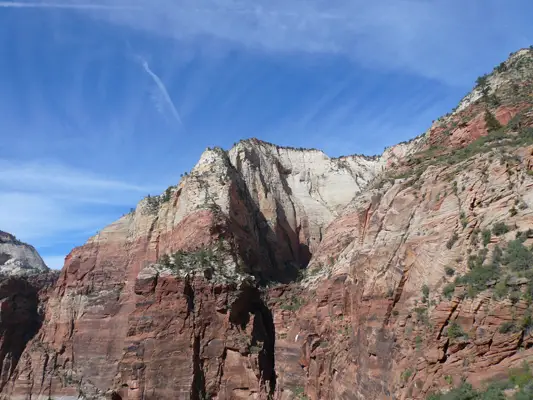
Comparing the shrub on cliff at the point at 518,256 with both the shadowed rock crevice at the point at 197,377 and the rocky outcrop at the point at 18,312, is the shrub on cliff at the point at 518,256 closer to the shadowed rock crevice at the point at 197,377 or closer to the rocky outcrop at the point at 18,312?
the shadowed rock crevice at the point at 197,377

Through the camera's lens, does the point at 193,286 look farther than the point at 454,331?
Yes

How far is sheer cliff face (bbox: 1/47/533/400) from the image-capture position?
21.3m

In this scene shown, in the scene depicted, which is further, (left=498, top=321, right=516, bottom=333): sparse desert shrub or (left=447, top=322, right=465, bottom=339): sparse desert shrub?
(left=447, top=322, right=465, bottom=339): sparse desert shrub

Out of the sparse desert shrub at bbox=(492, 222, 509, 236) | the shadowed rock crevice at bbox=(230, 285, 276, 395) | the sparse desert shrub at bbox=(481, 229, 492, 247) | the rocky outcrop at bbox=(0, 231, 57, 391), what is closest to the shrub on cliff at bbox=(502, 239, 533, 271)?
the sparse desert shrub at bbox=(492, 222, 509, 236)

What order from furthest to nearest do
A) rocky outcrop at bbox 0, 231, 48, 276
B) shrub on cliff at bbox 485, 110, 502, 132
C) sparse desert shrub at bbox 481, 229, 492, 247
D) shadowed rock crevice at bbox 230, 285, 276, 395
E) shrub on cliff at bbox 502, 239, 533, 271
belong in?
rocky outcrop at bbox 0, 231, 48, 276 < shadowed rock crevice at bbox 230, 285, 276, 395 < shrub on cliff at bbox 485, 110, 502, 132 < sparse desert shrub at bbox 481, 229, 492, 247 < shrub on cliff at bbox 502, 239, 533, 271

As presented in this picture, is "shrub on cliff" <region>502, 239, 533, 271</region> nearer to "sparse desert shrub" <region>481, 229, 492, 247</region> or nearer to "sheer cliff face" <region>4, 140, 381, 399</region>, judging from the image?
"sparse desert shrub" <region>481, 229, 492, 247</region>

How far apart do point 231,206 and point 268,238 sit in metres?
10.1

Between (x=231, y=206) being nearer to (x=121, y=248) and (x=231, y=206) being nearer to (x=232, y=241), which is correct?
(x=232, y=241)

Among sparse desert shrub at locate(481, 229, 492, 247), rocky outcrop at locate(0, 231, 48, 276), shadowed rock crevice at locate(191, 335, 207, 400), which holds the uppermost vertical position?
rocky outcrop at locate(0, 231, 48, 276)

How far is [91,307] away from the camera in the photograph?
220 feet

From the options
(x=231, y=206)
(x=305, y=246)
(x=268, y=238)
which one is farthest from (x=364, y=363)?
(x=305, y=246)

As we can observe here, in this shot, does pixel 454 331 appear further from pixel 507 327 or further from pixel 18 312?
pixel 18 312

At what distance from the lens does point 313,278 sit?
41562 mm

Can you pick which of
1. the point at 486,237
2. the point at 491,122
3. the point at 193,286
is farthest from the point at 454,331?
the point at 193,286
